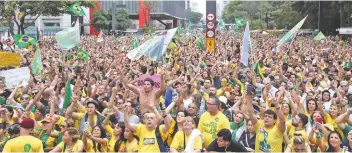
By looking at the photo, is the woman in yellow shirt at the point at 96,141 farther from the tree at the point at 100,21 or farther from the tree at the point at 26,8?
the tree at the point at 100,21

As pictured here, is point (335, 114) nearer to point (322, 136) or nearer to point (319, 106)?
point (319, 106)

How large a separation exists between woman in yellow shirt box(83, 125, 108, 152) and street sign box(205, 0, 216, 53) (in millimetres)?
15645

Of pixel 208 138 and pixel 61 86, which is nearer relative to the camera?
pixel 208 138

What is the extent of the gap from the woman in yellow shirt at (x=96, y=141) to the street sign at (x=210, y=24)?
1565 cm

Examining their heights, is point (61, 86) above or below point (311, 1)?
below

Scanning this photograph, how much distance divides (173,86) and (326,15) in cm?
4117

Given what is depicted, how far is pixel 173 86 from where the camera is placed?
1042cm

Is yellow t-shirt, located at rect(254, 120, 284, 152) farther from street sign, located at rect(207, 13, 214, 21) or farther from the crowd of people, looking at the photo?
street sign, located at rect(207, 13, 214, 21)

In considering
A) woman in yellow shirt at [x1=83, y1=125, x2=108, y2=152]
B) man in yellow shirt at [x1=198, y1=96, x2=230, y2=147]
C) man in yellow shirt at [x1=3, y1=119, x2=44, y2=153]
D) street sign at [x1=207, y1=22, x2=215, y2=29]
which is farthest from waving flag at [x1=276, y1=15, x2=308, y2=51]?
man in yellow shirt at [x1=3, y1=119, x2=44, y2=153]

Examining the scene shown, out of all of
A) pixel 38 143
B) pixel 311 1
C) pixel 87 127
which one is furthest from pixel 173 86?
pixel 311 1

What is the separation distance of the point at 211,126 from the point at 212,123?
0.13 ft

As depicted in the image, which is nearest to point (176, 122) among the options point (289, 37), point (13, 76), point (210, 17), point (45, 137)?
point (45, 137)

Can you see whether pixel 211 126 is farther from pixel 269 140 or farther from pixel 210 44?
pixel 210 44

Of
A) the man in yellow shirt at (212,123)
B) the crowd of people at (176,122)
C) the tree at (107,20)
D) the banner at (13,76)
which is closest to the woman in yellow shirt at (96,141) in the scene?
the crowd of people at (176,122)
